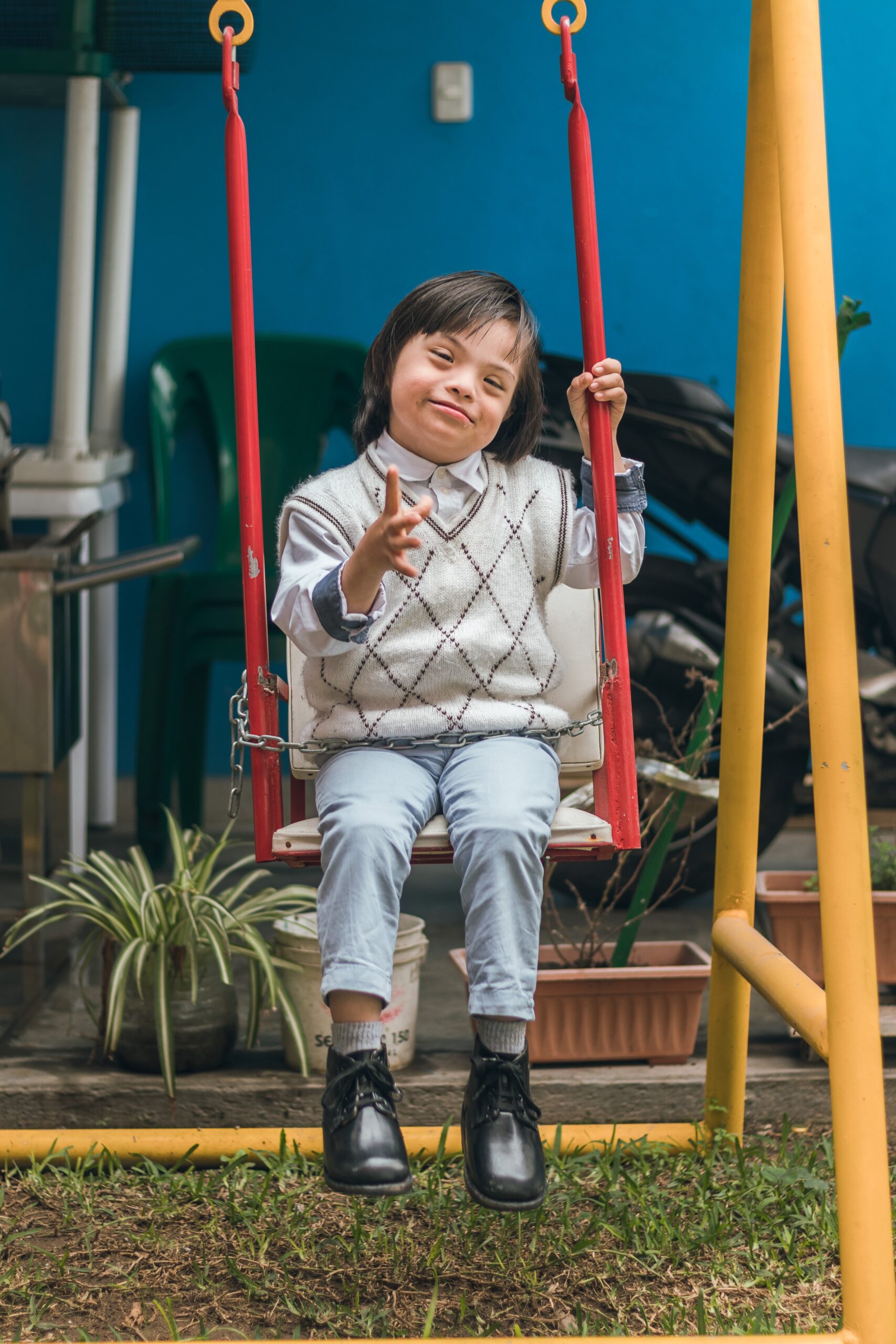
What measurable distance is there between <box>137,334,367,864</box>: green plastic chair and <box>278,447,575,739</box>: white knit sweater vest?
1.94 metres

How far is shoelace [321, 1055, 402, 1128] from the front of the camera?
1.74 m

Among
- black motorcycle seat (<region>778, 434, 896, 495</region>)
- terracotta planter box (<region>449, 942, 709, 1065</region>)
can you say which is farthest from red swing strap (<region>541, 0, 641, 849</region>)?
black motorcycle seat (<region>778, 434, 896, 495</region>)

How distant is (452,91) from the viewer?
435 centimetres

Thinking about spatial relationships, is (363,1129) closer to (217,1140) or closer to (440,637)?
(440,637)

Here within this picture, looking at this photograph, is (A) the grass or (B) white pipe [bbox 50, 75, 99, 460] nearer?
(A) the grass

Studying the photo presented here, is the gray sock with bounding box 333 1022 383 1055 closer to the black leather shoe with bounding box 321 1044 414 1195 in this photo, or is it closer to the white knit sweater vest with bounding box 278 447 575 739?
the black leather shoe with bounding box 321 1044 414 1195

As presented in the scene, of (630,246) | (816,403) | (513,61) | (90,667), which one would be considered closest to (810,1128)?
→ (816,403)

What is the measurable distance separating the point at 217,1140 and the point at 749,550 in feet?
4.29

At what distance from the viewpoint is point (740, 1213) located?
7.73ft

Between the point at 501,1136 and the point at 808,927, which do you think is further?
the point at 808,927

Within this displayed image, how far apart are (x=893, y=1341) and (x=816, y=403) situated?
3.34ft

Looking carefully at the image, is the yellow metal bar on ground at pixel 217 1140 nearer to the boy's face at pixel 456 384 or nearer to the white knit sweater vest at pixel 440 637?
the white knit sweater vest at pixel 440 637

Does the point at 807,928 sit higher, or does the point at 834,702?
the point at 834,702

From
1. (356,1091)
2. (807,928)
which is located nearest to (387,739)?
(356,1091)
